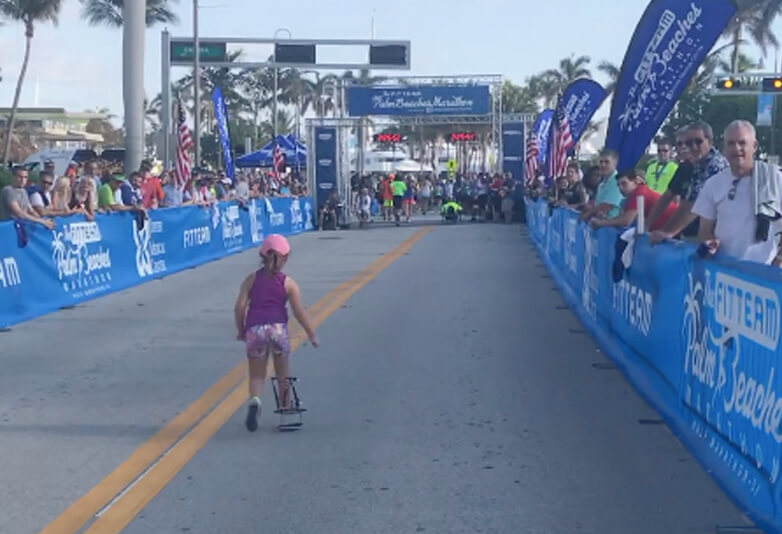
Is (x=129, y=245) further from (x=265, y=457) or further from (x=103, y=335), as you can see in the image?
(x=265, y=457)

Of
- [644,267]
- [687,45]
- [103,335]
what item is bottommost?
[103,335]

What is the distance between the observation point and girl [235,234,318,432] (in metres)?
8.64

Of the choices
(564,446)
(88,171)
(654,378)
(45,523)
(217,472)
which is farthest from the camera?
(88,171)

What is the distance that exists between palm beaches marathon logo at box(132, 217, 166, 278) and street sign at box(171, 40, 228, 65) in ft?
73.7

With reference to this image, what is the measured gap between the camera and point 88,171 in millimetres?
20094

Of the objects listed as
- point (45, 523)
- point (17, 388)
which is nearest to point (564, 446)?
point (45, 523)

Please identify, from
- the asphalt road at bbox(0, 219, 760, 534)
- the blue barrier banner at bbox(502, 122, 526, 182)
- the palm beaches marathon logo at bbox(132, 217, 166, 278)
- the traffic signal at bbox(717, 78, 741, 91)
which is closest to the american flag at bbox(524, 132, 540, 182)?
the blue barrier banner at bbox(502, 122, 526, 182)

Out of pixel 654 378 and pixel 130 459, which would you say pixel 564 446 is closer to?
pixel 654 378

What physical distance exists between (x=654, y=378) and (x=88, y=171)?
12.8 meters

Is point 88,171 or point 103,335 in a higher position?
point 88,171

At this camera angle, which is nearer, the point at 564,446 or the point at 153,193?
the point at 564,446

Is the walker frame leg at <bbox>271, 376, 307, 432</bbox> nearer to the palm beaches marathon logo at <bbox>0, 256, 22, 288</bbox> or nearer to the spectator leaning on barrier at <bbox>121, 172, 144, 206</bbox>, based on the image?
the palm beaches marathon logo at <bbox>0, 256, 22, 288</bbox>

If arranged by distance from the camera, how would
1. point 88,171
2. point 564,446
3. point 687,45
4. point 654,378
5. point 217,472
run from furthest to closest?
point 88,171, point 687,45, point 654,378, point 564,446, point 217,472

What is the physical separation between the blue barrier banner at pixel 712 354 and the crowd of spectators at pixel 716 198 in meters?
0.24
